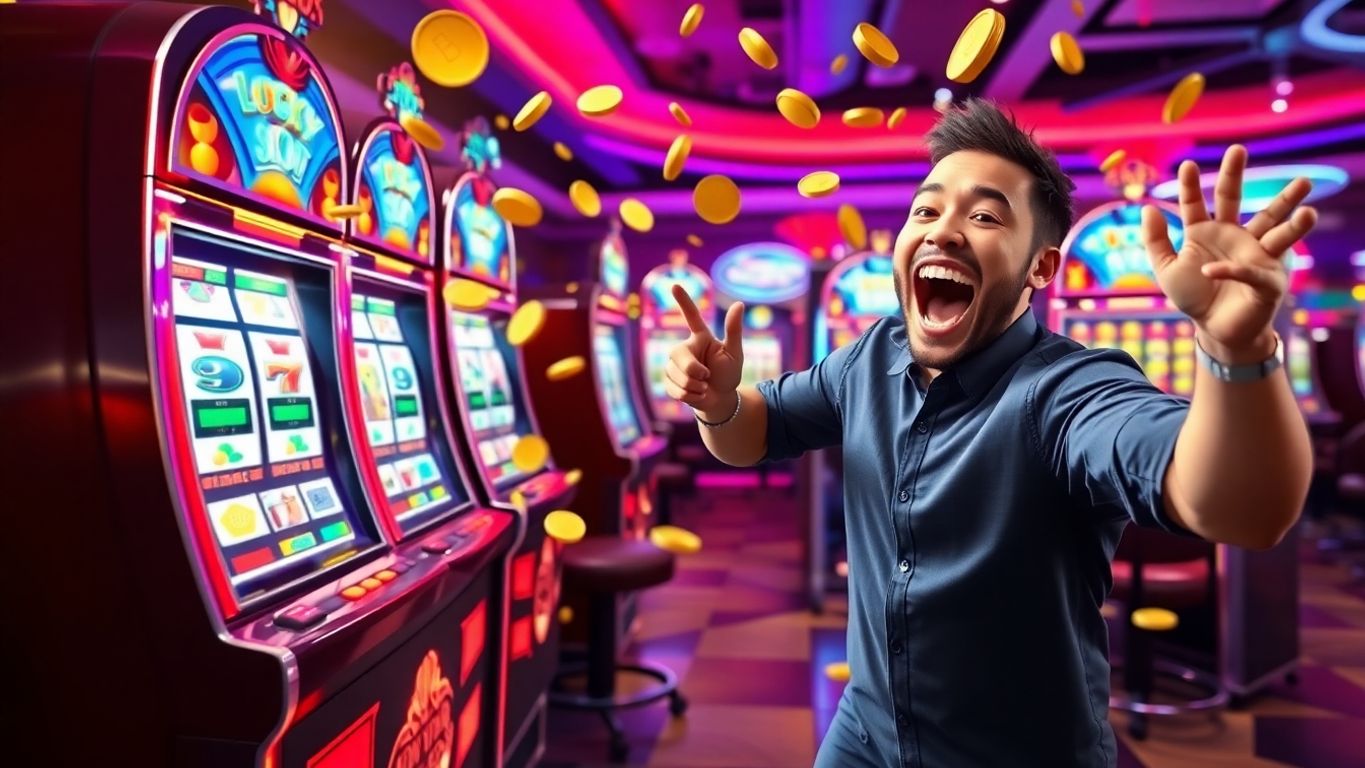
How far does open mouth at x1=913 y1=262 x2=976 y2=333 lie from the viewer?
4.07 ft

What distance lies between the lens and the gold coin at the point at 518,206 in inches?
92.5

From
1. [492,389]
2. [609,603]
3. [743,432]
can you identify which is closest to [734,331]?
[743,432]

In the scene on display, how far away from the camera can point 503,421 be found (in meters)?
3.15

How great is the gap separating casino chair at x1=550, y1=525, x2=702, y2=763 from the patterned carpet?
0.32 feet


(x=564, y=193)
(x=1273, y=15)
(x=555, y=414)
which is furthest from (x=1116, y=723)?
(x=564, y=193)

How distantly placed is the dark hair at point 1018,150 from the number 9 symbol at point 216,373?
1.22 m

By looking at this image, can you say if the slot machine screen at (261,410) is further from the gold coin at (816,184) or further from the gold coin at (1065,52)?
the gold coin at (1065,52)

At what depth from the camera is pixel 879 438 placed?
1.32 m

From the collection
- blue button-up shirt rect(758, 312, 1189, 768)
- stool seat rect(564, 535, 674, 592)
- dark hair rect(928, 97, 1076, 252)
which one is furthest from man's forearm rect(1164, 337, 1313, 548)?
stool seat rect(564, 535, 674, 592)

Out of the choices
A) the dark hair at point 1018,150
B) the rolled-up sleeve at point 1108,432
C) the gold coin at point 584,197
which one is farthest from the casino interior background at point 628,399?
the rolled-up sleeve at point 1108,432

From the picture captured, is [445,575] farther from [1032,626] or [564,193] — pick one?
[564,193]

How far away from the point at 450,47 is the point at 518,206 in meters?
0.49

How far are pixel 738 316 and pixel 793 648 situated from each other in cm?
317

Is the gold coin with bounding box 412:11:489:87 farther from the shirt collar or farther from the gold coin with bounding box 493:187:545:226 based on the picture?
the shirt collar
